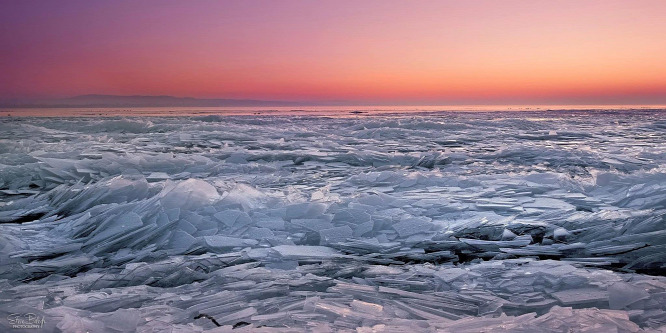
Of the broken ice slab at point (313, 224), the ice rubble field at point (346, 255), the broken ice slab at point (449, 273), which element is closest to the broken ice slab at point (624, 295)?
the ice rubble field at point (346, 255)

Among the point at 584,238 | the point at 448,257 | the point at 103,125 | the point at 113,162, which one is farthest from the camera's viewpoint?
the point at 103,125

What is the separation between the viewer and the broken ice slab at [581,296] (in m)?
1.64

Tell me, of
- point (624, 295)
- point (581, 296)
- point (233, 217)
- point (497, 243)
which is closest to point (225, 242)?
point (233, 217)

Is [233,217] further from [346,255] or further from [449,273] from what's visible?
[449,273]

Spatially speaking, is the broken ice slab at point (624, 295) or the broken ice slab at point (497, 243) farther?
the broken ice slab at point (497, 243)

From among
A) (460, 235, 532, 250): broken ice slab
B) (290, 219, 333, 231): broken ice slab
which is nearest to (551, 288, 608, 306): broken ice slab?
(460, 235, 532, 250): broken ice slab

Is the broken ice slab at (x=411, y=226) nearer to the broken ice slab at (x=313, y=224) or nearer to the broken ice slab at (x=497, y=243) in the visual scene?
the broken ice slab at (x=497, y=243)

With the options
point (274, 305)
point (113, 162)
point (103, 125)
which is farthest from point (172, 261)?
point (103, 125)

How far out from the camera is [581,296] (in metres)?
1.68

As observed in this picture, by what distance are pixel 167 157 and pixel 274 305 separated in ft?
15.6

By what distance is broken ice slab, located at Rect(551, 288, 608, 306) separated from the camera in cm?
164

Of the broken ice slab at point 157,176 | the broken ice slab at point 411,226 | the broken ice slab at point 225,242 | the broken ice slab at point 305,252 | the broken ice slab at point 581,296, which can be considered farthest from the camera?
the broken ice slab at point 157,176

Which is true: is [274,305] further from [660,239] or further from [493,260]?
[660,239]

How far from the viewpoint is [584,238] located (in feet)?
8.16
